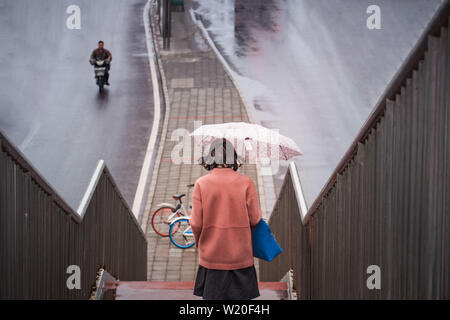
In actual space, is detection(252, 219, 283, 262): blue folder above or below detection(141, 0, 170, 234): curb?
above

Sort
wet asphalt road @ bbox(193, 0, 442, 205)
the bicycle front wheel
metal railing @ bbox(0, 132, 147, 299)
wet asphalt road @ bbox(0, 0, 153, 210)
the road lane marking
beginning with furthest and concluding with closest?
wet asphalt road @ bbox(193, 0, 442, 205) → the road lane marking → wet asphalt road @ bbox(0, 0, 153, 210) → the bicycle front wheel → metal railing @ bbox(0, 132, 147, 299)

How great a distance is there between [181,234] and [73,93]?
9776mm

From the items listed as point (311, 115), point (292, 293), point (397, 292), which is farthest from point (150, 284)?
point (311, 115)

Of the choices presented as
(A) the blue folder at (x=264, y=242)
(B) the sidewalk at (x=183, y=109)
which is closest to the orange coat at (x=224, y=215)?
(A) the blue folder at (x=264, y=242)

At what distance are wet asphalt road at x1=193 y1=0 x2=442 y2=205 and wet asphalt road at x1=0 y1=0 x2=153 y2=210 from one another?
3.44 meters

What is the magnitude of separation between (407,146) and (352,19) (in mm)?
23364

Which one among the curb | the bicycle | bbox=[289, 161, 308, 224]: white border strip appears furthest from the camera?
the curb

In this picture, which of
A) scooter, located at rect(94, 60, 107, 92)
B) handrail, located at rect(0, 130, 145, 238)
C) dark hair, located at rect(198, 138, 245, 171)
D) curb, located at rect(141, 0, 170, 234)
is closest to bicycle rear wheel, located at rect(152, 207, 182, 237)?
curb, located at rect(141, 0, 170, 234)

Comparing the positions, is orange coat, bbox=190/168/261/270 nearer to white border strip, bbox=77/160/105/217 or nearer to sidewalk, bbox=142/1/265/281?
white border strip, bbox=77/160/105/217

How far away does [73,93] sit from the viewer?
19891 mm

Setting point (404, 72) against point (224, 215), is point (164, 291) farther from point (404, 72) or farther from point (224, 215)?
point (404, 72)

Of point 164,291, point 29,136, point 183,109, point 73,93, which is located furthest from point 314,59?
point 164,291

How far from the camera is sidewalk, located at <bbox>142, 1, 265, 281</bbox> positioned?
11.1 m
